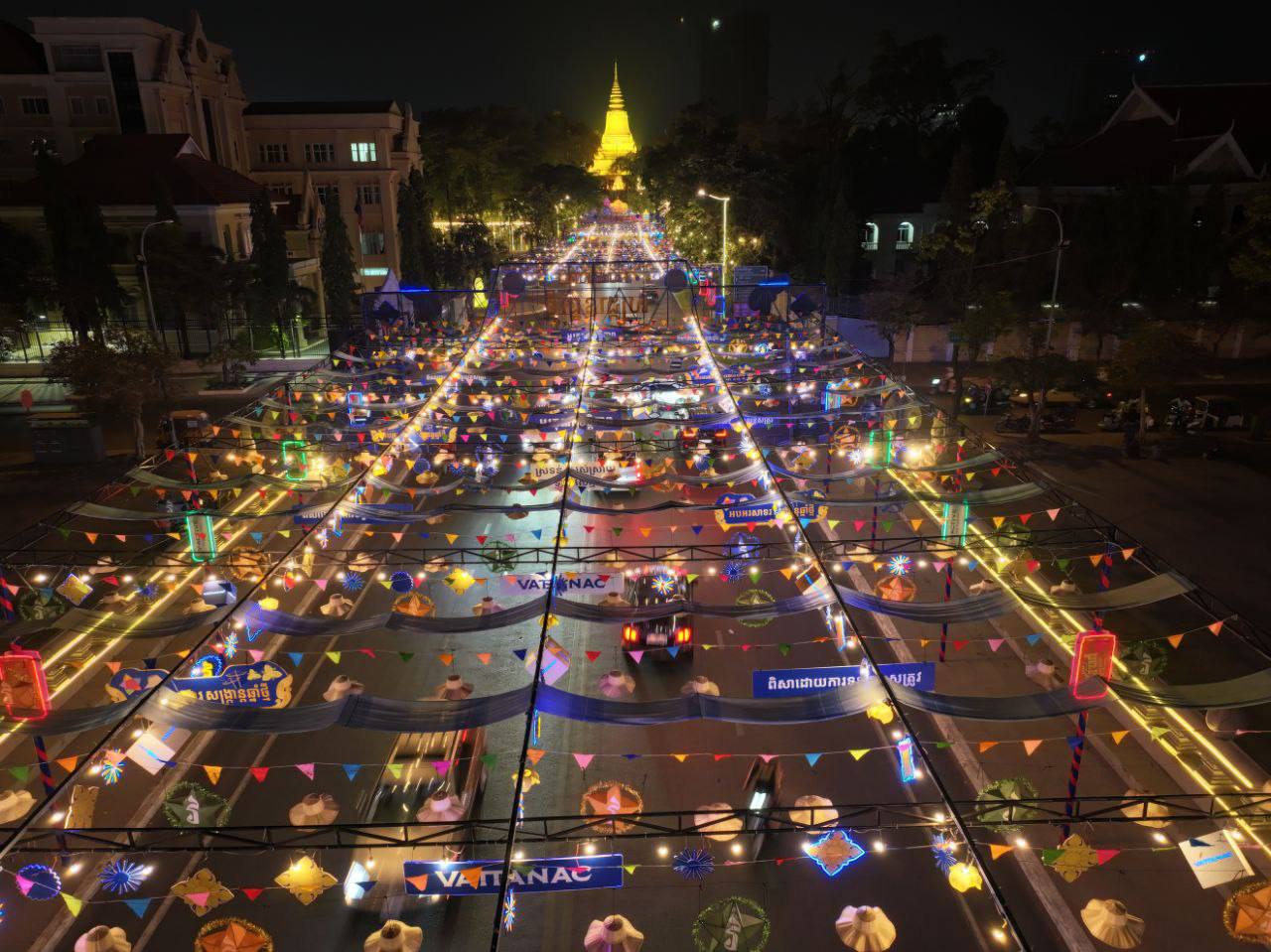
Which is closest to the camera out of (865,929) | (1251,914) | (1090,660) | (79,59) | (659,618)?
(1251,914)

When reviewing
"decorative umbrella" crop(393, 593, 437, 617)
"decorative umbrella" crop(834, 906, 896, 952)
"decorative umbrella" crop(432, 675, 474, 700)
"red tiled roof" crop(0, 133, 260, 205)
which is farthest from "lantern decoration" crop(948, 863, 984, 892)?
"red tiled roof" crop(0, 133, 260, 205)

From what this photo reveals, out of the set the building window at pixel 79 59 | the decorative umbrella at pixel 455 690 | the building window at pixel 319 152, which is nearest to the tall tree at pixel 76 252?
the building window at pixel 79 59

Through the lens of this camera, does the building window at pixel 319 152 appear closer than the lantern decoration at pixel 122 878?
No

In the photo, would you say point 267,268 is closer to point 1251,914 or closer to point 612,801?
point 612,801

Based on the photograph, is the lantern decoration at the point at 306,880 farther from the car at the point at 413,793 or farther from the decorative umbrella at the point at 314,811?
the decorative umbrella at the point at 314,811

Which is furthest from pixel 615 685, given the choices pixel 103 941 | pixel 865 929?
pixel 103 941

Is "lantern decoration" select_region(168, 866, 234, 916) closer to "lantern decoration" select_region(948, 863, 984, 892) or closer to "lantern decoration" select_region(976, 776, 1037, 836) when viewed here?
"lantern decoration" select_region(948, 863, 984, 892)
